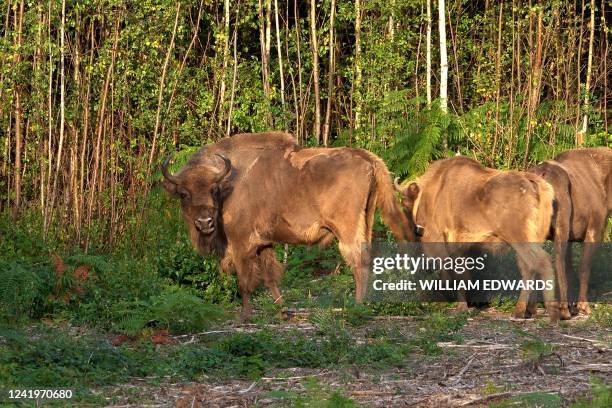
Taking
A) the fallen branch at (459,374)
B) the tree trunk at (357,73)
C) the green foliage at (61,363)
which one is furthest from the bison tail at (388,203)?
the tree trunk at (357,73)

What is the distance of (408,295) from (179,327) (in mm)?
2977

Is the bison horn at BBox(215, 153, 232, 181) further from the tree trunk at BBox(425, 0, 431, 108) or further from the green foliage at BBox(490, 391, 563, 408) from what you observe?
the tree trunk at BBox(425, 0, 431, 108)

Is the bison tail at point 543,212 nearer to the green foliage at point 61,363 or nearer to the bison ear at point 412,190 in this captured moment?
the bison ear at point 412,190

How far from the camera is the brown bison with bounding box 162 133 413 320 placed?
12703 mm

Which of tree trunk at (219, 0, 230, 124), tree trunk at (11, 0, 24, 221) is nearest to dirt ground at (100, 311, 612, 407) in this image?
tree trunk at (11, 0, 24, 221)

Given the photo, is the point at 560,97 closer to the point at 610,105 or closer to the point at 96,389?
the point at 610,105

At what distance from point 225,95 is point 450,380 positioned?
11.1 meters

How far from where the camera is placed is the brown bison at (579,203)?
1251 centimetres

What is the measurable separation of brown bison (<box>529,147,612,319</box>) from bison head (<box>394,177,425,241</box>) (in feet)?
4.63

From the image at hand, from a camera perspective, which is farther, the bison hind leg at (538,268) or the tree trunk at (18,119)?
the tree trunk at (18,119)

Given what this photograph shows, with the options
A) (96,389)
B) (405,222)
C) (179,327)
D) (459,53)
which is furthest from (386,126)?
(96,389)

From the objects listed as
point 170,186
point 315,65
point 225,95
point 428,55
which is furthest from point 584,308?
point 225,95

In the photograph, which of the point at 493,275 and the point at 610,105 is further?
the point at 610,105

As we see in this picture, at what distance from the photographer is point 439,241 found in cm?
1316
